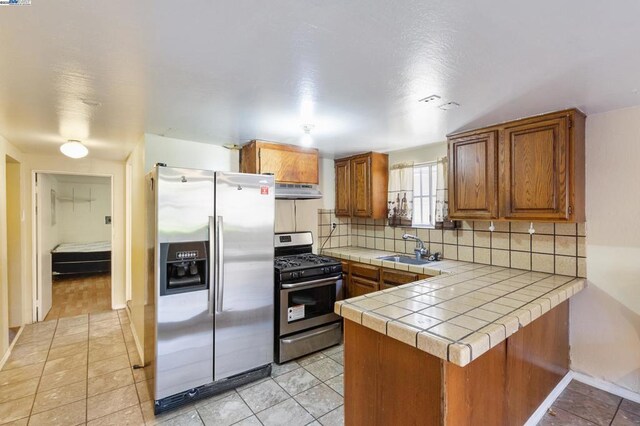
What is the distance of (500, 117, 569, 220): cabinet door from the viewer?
7.07ft

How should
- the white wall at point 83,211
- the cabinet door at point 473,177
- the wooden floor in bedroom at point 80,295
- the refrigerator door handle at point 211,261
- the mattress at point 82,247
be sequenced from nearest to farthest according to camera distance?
the refrigerator door handle at point 211,261
the cabinet door at point 473,177
the wooden floor in bedroom at point 80,295
the mattress at point 82,247
the white wall at point 83,211

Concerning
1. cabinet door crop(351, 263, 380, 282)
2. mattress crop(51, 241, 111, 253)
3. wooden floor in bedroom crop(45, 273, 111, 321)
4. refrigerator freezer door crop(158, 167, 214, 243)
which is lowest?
wooden floor in bedroom crop(45, 273, 111, 321)

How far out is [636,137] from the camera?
2.13 metres

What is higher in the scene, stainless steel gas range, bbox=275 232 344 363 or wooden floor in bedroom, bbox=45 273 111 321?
stainless steel gas range, bbox=275 232 344 363

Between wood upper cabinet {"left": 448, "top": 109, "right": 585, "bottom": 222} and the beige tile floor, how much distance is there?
193cm

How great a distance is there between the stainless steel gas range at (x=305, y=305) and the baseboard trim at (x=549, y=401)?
5.61 ft

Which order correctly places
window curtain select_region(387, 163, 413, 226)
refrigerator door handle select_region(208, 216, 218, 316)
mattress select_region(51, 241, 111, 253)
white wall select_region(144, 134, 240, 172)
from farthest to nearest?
mattress select_region(51, 241, 111, 253) < window curtain select_region(387, 163, 413, 226) < white wall select_region(144, 134, 240, 172) < refrigerator door handle select_region(208, 216, 218, 316)

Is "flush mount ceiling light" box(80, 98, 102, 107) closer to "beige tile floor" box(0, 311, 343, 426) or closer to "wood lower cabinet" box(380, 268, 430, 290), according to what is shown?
"beige tile floor" box(0, 311, 343, 426)

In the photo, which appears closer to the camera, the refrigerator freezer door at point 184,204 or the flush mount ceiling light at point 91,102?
the flush mount ceiling light at point 91,102

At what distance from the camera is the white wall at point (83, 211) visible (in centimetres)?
685

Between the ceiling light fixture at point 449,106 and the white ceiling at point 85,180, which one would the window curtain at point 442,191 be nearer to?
the ceiling light fixture at point 449,106

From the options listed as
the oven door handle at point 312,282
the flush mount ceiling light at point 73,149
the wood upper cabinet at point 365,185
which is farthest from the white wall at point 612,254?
the flush mount ceiling light at point 73,149

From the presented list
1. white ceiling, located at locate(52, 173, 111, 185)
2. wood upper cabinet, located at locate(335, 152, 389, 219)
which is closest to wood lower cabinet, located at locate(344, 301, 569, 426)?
wood upper cabinet, located at locate(335, 152, 389, 219)

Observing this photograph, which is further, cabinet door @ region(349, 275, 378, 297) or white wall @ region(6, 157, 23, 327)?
white wall @ region(6, 157, 23, 327)
